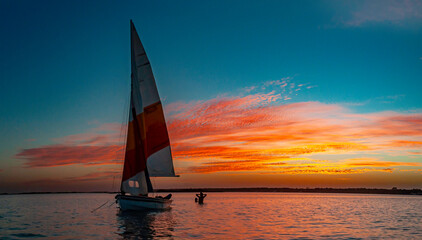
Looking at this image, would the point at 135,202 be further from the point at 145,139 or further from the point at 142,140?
the point at 145,139

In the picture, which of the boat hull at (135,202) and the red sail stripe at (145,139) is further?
the red sail stripe at (145,139)

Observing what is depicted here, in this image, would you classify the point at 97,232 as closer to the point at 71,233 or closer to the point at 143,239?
the point at 71,233

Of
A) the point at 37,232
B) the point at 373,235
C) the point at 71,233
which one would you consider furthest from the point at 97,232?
the point at 373,235

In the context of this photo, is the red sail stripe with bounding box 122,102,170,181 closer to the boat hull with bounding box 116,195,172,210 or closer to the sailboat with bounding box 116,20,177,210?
the sailboat with bounding box 116,20,177,210

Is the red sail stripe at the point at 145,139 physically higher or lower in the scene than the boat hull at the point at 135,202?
higher

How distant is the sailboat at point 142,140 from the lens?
122 feet

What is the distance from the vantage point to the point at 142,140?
37.8 m

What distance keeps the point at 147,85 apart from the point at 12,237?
20.0 meters

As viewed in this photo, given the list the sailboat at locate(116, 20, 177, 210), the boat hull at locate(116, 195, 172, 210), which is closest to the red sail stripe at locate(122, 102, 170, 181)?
the sailboat at locate(116, 20, 177, 210)

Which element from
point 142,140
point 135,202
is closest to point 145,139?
point 142,140

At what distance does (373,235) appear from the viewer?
25.7 metres

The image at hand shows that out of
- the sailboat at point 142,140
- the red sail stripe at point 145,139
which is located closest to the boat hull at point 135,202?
the sailboat at point 142,140

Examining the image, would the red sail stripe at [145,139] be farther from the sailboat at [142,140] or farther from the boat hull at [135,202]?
the boat hull at [135,202]

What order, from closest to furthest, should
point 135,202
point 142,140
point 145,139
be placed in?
point 135,202 < point 142,140 < point 145,139
